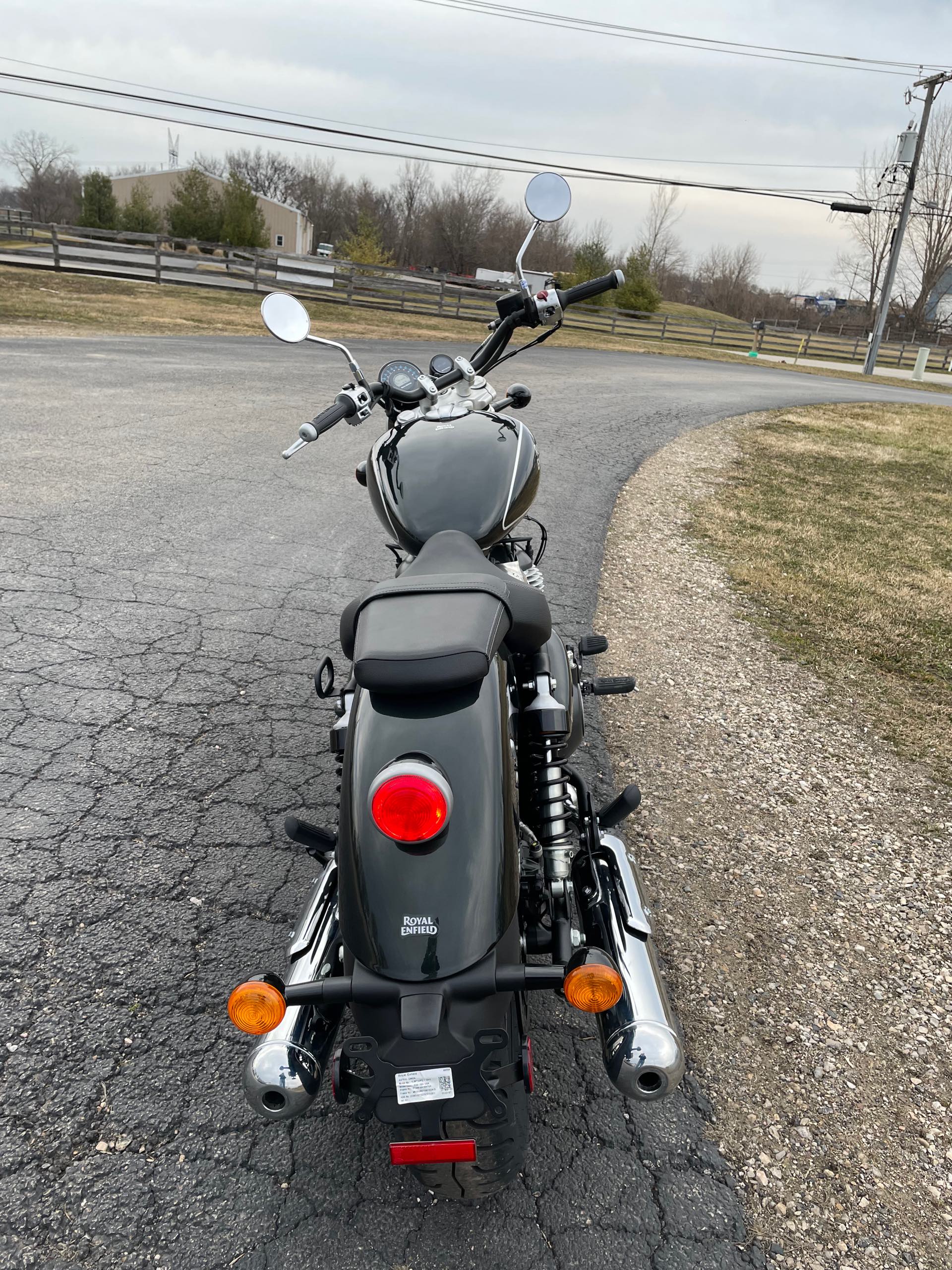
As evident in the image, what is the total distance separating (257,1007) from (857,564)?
231 inches

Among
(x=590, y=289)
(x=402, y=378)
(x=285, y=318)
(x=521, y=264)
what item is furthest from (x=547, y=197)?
(x=285, y=318)

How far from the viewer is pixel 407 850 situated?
1485 mm

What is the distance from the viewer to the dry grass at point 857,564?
4.33 meters

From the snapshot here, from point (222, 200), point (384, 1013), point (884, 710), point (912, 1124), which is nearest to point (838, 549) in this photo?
point (884, 710)

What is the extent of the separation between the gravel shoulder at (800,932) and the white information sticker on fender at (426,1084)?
0.87m

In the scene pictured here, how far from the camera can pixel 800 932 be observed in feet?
8.63

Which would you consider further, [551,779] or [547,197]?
[547,197]

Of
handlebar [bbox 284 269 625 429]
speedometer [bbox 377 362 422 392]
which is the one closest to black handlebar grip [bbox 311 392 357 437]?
handlebar [bbox 284 269 625 429]

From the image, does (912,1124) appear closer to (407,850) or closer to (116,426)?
(407,850)

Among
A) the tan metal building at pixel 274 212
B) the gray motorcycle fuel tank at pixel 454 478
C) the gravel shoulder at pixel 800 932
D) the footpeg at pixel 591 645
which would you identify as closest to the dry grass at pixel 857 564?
the gravel shoulder at pixel 800 932

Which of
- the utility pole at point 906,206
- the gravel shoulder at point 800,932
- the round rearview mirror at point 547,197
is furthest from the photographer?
Answer: the utility pole at point 906,206

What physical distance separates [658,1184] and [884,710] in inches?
115

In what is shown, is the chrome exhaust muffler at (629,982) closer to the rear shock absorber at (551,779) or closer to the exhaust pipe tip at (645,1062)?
the exhaust pipe tip at (645,1062)

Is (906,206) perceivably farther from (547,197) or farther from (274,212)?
(274,212)
